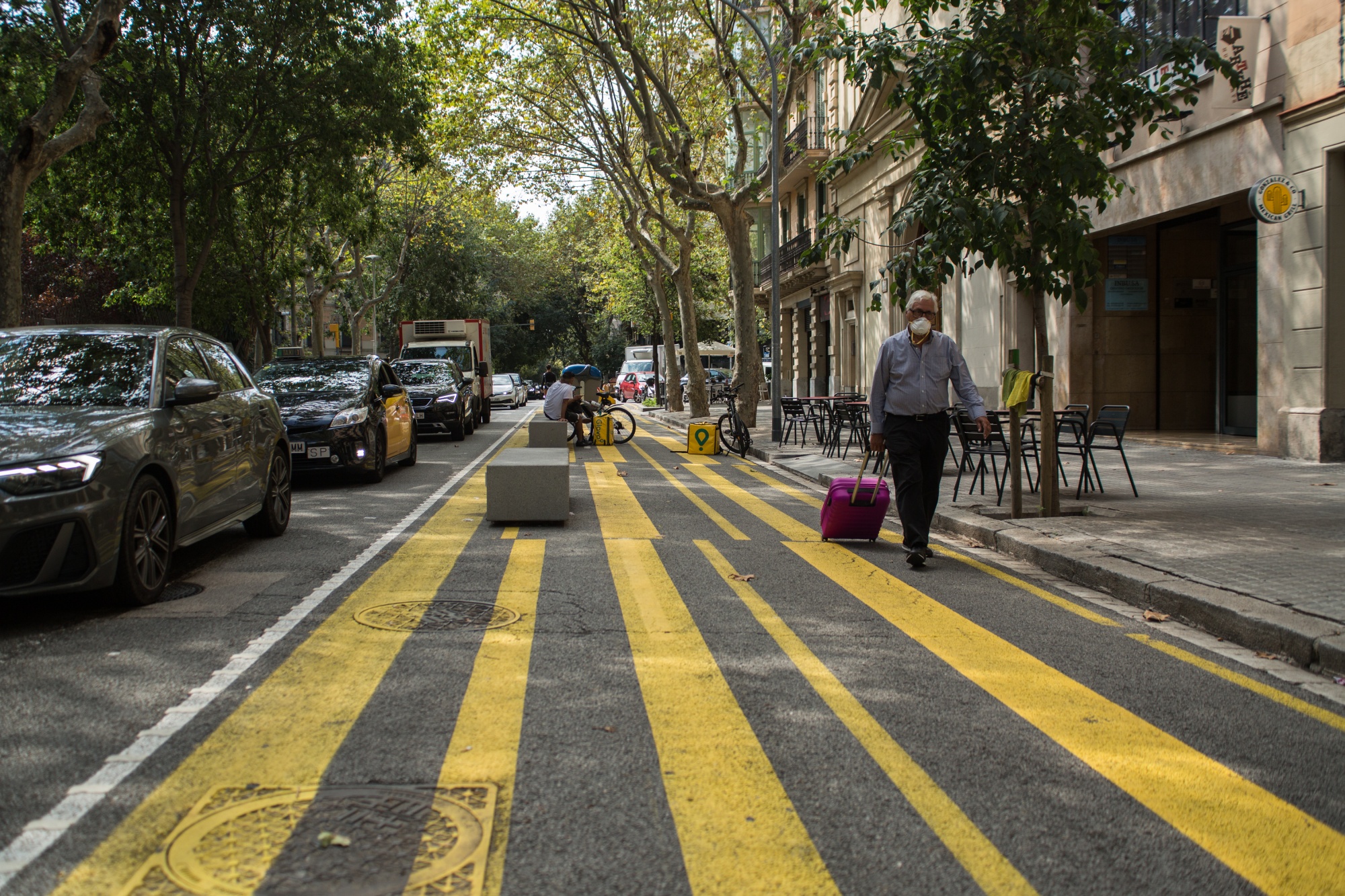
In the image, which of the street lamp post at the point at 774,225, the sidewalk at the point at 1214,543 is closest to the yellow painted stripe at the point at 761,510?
the sidewalk at the point at 1214,543

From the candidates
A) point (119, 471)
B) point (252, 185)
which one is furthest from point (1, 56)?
point (119, 471)

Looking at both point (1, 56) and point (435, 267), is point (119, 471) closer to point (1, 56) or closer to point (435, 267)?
point (1, 56)

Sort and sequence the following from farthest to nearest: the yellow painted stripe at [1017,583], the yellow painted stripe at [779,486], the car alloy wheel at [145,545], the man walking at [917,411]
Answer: the yellow painted stripe at [779,486], the man walking at [917,411], the yellow painted stripe at [1017,583], the car alloy wheel at [145,545]

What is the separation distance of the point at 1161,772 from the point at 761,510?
24.9 feet

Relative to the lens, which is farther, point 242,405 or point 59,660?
point 242,405

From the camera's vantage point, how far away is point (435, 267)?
186 feet

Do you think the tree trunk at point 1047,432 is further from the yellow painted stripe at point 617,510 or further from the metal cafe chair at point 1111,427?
the yellow painted stripe at point 617,510

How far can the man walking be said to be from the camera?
309 inches

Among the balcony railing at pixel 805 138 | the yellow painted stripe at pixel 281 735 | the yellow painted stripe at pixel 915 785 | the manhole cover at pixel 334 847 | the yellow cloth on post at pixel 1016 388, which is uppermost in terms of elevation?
the balcony railing at pixel 805 138

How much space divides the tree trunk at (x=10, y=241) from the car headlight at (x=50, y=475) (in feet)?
28.6

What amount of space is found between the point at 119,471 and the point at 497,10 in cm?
2004

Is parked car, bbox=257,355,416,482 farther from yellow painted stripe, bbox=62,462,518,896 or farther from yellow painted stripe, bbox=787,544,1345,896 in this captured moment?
yellow painted stripe, bbox=787,544,1345,896

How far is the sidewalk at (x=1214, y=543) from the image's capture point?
5809 millimetres

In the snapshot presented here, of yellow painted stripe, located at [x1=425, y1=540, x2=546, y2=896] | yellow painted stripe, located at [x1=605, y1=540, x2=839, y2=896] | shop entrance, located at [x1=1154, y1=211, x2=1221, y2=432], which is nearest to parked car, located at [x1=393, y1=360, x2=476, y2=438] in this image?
shop entrance, located at [x1=1154, y1=211, x2=1221, y2=432]
